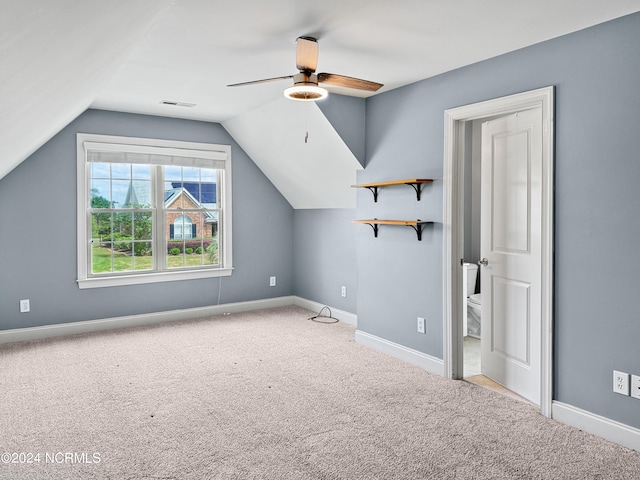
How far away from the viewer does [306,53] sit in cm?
283

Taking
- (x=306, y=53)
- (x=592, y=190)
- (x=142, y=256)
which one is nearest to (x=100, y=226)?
(x=142, y=256)

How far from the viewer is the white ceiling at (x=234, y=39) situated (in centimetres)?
146

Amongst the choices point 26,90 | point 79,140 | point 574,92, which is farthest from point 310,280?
point 26,90

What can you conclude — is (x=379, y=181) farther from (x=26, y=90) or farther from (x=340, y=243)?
(x=26, y=90)

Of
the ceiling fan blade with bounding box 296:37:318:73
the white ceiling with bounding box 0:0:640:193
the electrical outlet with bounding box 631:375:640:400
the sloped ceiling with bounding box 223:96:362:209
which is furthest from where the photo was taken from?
the sloped ceiling with bounding box 223:96:362:209

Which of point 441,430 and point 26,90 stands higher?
point 26,90

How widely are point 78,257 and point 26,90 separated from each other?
3611mm

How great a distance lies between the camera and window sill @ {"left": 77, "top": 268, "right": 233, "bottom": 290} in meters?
5.08

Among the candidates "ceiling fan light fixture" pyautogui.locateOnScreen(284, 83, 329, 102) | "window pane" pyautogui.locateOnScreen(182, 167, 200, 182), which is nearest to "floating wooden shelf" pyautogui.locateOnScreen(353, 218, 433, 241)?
"ceiling fan light fixture" pyautogui.locateOnScreen(284, 83, 329, 102)

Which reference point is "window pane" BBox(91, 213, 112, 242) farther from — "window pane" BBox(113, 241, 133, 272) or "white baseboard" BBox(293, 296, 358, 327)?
"white baseboard" BBox(293, 296, 358, 327)

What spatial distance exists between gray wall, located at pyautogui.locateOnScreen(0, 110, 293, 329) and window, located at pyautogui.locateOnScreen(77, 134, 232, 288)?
101 mm

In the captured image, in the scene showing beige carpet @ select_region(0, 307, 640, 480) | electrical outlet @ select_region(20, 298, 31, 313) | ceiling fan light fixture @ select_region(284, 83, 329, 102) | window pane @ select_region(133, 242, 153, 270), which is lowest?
beige carpet @ select_region(0, 307, 640, 480)

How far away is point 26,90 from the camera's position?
5.79ft

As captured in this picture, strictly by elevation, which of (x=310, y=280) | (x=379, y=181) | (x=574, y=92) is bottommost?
(x=310, y=280)
